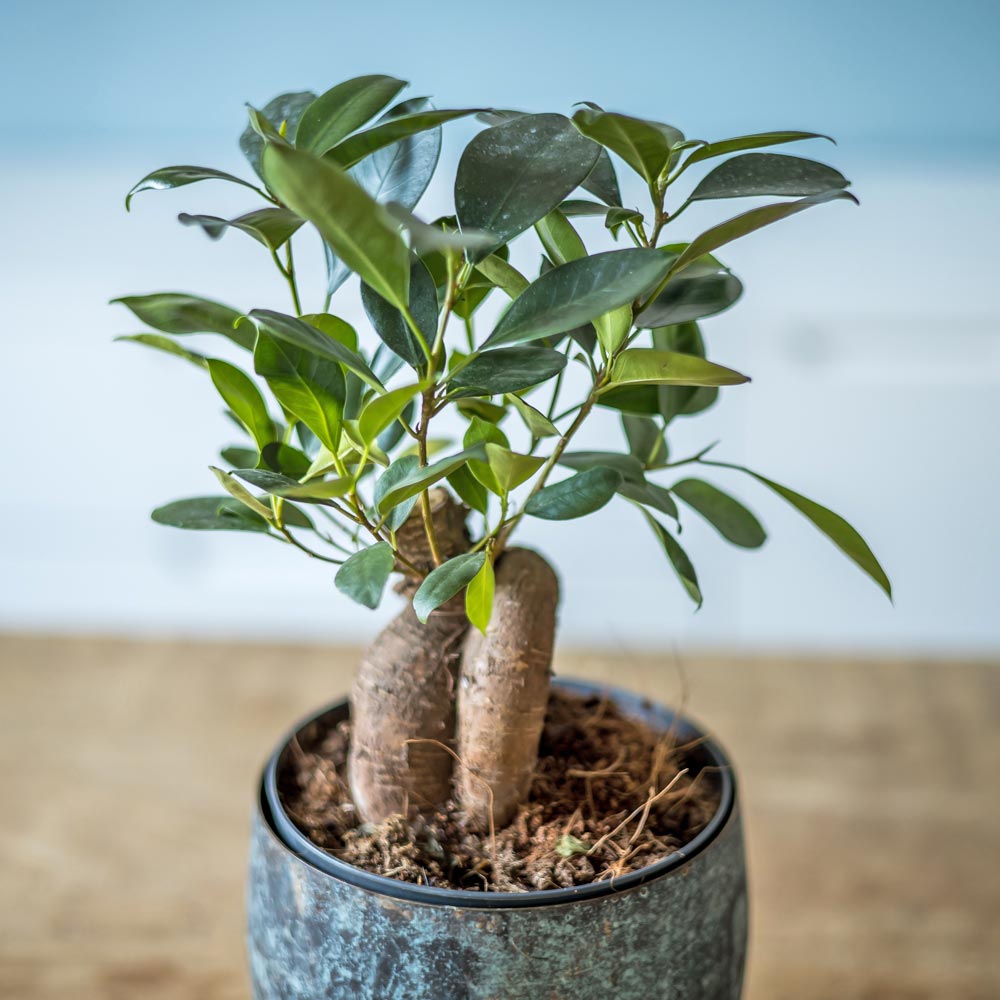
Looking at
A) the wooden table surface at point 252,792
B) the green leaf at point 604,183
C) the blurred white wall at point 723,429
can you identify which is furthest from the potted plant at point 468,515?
the blurred white wall at point 723,429

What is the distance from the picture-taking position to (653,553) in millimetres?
1929

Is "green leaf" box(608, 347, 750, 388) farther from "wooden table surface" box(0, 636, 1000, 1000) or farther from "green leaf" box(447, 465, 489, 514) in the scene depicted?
"wooden table surface" box(0, 636, 1000, 1000)

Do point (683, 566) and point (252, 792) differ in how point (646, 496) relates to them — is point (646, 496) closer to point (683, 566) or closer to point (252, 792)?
point (683, 566)

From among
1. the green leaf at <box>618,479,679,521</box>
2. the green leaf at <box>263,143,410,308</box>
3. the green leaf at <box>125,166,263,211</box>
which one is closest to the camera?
the green leaf at <box>263,143,410,308</box>

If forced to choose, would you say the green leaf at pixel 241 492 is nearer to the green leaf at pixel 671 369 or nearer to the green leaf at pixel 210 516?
the green leaf at pixel 210 516

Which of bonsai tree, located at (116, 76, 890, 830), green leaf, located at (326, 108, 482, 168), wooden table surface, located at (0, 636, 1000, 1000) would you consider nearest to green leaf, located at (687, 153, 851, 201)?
bonsai tree, located at (116, 76, 890, 830)

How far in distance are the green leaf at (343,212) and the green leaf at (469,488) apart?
0.18 metres

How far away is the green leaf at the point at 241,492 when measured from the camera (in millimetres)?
505

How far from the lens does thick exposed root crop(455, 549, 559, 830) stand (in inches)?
22.9

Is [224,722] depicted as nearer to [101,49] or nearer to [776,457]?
[776,457]

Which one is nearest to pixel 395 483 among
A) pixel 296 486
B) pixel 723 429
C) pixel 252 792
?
pixel 296 486

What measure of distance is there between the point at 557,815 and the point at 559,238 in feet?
1.03

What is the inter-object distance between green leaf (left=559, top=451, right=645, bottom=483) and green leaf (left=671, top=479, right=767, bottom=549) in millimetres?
56

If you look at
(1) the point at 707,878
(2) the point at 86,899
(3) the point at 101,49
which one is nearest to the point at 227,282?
(3) the point at 101,49
